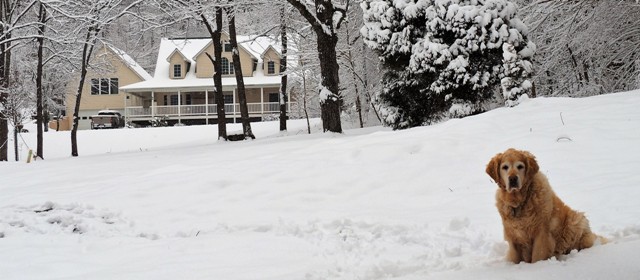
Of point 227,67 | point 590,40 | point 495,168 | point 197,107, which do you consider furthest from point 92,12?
point 227,67

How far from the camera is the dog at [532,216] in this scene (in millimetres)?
3633

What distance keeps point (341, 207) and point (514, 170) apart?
3271mm

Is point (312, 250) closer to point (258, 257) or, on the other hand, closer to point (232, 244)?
point (258, 257)

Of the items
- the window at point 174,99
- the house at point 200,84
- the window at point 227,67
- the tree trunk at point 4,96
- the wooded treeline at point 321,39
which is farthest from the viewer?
the window at point 174,99

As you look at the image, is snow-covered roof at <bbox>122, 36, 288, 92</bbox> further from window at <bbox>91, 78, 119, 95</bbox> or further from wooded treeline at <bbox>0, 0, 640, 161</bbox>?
wooded treeline at <bbox>0, 0, 640, 161</bbox>

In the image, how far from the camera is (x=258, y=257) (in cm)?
500

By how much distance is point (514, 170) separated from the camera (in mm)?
3615

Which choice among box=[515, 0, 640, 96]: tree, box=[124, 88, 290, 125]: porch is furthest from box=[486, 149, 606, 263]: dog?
box=[124, 88, 290, 125]: porch

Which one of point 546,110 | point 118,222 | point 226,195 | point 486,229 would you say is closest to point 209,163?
point 226,195

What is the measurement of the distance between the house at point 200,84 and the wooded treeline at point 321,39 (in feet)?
35.7

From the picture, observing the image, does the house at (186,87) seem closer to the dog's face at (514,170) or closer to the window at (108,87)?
the window at (108,87)

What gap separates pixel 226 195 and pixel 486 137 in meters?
4.58

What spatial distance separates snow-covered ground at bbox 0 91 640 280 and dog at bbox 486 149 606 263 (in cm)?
11

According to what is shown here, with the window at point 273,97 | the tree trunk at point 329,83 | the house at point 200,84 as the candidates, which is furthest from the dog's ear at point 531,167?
the window at point 273,97
